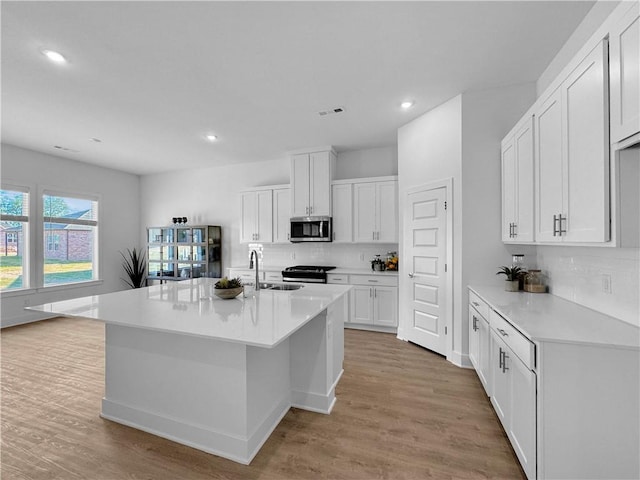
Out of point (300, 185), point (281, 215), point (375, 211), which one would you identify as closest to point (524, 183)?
point (375, 211)

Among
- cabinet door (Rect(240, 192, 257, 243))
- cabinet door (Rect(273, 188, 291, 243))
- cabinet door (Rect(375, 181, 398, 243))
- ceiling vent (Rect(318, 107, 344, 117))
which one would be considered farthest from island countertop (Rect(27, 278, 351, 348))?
cabinet door (Rect(240, 192, 257, 243))

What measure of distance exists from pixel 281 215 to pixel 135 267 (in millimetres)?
3710

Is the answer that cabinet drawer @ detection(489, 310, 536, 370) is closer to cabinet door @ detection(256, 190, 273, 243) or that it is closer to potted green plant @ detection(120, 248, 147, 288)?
cabinet door @ detection(256, 190, 273, 243)

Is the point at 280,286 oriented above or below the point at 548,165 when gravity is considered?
below

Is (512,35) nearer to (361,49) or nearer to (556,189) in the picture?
(361,49)

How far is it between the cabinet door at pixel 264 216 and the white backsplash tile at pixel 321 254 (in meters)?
0.39

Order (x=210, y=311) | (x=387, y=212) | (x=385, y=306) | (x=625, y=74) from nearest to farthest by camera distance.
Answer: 1. (x=625, y=74)
2. (x=210, y=311)
3. (x=385, y=306)
4. (x=387, y=212)

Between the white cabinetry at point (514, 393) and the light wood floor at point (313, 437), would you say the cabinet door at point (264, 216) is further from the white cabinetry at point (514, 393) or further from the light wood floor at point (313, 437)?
the white cabinetry at point (514, 393)

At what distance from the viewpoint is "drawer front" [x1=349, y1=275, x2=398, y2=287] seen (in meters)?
4.12

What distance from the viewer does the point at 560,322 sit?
1.63 m

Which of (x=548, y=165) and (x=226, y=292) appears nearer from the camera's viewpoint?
(x=548, y=165)

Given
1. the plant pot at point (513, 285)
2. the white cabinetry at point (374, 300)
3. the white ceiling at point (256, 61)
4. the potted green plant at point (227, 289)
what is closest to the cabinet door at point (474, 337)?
the plant pot at point (513, 285)

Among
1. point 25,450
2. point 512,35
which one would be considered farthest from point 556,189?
point 25,450

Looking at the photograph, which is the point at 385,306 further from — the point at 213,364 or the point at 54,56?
the point at 54,56
